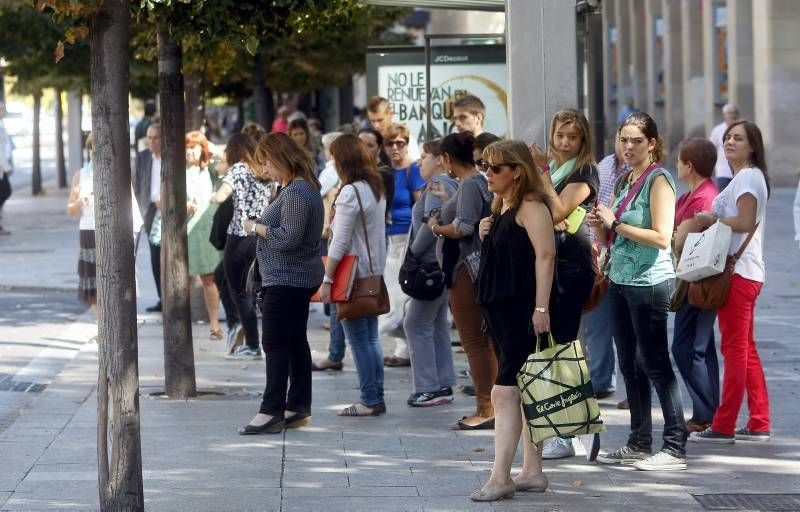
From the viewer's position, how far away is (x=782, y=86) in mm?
29031

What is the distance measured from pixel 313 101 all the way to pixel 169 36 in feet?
113

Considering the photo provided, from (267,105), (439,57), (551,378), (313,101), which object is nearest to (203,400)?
(551,378)

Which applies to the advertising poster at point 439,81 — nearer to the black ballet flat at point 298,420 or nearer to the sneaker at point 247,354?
the sneaker at point 247,354

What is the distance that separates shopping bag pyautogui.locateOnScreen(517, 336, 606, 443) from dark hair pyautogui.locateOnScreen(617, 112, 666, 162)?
3.99 feet

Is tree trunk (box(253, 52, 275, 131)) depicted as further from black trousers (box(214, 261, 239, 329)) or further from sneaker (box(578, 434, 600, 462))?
sneaker (box(578, 434, 600, 462))

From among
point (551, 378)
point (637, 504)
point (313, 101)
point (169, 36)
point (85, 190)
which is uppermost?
point (313, 101)

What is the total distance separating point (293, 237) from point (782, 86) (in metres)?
22.6

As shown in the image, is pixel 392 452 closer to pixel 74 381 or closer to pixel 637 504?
pixel 637 504

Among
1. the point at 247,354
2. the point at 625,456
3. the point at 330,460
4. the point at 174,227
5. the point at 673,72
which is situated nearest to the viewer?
the point at 625,456

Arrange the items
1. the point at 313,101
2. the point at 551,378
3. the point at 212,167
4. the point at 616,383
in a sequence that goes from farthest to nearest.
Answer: the point at 313,101 → the point at 212,167 → the point at 616,383 → the point at 551,378

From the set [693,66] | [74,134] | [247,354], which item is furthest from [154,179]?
[693,66]

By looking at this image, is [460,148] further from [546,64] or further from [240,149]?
[240,149]

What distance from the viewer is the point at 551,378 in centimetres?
649

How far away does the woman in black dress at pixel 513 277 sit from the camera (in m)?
6.49
